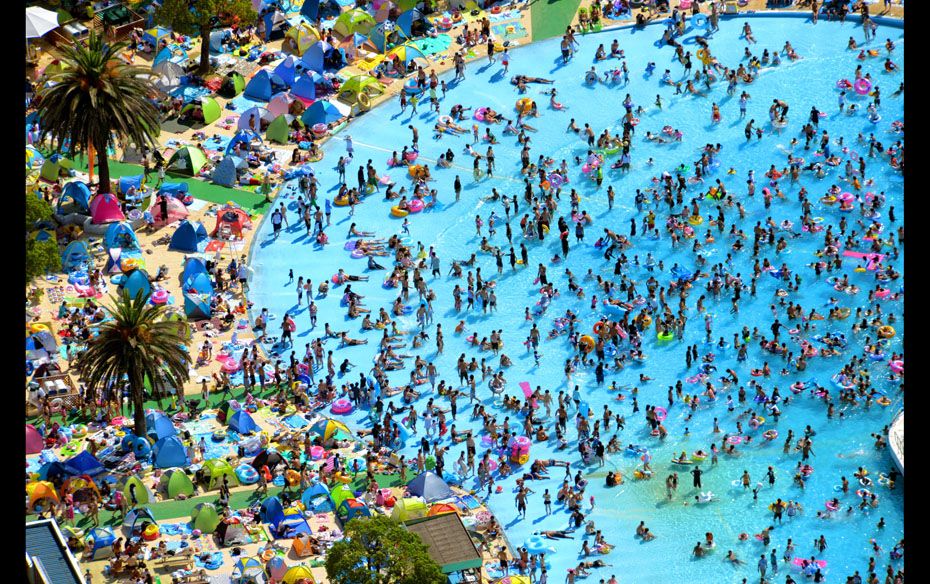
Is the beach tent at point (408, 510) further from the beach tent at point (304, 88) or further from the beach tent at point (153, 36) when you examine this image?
the beach tent at point (153, 36)

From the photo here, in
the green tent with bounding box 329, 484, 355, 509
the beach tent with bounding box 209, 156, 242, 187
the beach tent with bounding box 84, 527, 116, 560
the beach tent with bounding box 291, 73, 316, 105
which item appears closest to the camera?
the beach tent with bounding box 84, 527, 116, 560

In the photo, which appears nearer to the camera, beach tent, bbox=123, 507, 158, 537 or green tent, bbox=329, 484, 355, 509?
beach tent, bbox=123, 507, 158, 537

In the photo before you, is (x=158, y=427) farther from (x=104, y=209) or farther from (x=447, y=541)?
(x=104, y=209)

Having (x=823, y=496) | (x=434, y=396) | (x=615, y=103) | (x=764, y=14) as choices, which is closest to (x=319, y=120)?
(x=615, y=103)

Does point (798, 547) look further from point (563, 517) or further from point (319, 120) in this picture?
point (319, 120)

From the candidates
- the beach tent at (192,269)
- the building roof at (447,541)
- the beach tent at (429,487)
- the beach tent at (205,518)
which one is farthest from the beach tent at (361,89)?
the building roof at (447,541)

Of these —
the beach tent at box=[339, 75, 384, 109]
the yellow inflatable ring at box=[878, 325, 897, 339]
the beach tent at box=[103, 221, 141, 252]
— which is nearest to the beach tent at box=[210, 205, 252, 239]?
the beach tent at box=[103, 221, 141, 252]

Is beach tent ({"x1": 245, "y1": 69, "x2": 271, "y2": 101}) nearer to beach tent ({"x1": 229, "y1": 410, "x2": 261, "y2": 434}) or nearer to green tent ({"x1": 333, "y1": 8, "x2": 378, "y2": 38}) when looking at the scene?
green tent ({"x1": 333, "y1": 8, "x2": 378, "y2": 38})
